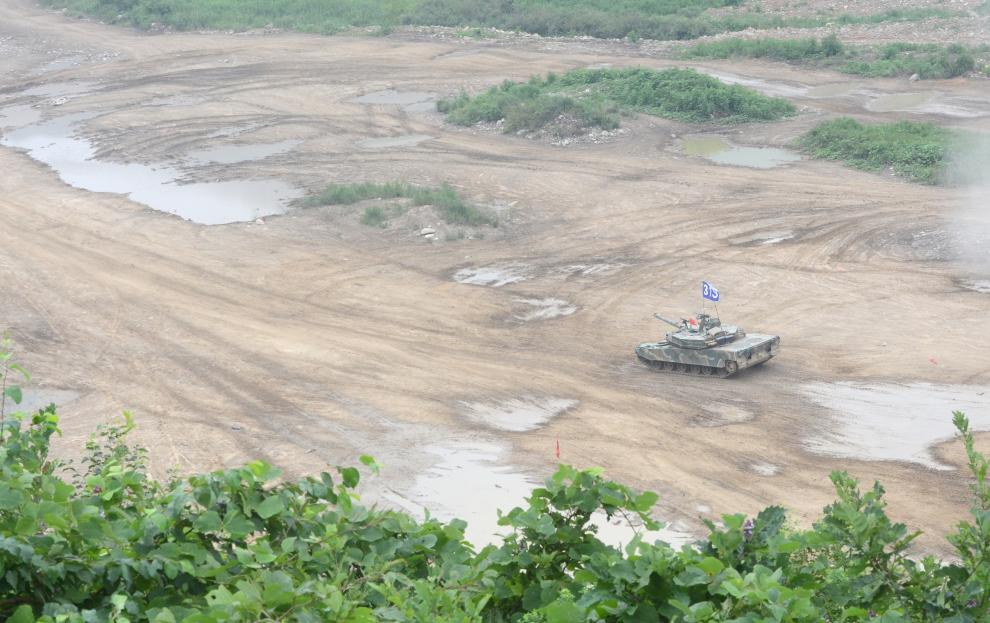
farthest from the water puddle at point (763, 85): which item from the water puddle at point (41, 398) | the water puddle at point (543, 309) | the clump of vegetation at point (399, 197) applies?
the water puddle at point (41, 398)

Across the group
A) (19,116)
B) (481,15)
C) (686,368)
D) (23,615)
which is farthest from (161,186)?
(23,615)

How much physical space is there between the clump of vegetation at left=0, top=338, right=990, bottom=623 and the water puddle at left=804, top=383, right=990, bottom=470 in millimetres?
12943

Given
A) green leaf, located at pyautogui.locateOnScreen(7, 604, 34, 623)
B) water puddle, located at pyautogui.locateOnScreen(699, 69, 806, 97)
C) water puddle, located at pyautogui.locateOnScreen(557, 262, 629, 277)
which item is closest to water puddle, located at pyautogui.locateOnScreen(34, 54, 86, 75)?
water puddle, located at pyautogui.locateOnScreen(699, 69, 806, 97)

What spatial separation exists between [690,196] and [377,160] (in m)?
10.3

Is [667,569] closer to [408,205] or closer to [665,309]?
[665,309]

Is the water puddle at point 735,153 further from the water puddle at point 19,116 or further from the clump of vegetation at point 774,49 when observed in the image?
the water puddle at point 19,116

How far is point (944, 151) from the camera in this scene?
115ft

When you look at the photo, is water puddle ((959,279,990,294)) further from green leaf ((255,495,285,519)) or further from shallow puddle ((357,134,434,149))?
green leaf ((255,495,285,519))

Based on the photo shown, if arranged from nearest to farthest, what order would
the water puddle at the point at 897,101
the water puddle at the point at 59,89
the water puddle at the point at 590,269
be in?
the water puddle at the point at 590,269 < the water puddle at the point at 897,101 < the water puddle at the point at 59,89

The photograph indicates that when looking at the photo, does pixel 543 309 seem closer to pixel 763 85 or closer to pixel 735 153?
pixel 735 153

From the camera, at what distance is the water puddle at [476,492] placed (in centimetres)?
1584

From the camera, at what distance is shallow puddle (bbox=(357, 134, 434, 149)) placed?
4072cm

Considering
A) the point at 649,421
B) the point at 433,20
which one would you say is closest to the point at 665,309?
the point at 649,421

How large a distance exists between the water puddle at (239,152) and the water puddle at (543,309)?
15899 mm
